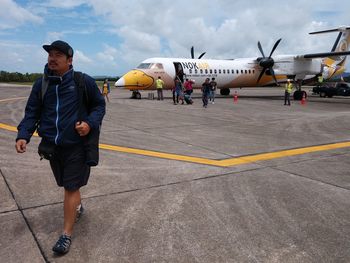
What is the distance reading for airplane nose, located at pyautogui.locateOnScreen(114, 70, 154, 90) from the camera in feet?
76.6

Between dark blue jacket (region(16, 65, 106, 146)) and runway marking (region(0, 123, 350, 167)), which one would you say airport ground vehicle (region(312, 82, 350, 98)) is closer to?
runway marking (region(0, 123, 350, 167))

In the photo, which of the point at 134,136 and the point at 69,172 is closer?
the point at 69,172

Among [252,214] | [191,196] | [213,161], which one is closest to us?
[252,214]

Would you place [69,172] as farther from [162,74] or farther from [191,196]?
[162,74]

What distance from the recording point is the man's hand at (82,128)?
3432 mm

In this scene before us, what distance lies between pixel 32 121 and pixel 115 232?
148cm

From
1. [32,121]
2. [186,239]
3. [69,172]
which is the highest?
[32,121]

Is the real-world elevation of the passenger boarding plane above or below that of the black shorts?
above

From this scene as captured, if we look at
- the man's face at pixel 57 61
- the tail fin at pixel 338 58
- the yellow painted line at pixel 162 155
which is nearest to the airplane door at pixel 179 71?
the tail fin at pixel 338 58

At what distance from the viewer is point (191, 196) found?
5.01 m

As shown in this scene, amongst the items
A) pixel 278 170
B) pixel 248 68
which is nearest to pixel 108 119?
pixel 278 170

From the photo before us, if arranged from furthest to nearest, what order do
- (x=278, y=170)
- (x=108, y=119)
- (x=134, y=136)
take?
(x=108, y=119) → (x=134, y=136) → (x=278, y=170)

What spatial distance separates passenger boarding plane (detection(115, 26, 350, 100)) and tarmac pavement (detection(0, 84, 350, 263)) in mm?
16056

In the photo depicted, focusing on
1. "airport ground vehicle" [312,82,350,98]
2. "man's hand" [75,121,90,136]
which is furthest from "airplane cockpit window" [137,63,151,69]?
"man's hand" [75,121,90,136]
